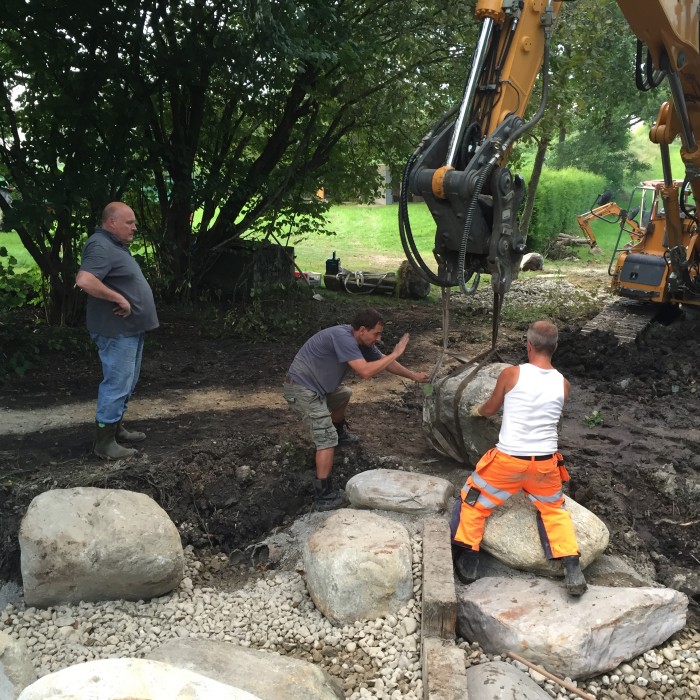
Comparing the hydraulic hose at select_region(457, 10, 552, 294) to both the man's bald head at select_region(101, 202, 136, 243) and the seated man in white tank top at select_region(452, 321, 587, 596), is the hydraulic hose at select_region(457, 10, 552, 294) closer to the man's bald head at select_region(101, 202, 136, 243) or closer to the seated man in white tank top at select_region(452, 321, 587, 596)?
the seated man in white tank top at select_region(452, 321, 587, 596)

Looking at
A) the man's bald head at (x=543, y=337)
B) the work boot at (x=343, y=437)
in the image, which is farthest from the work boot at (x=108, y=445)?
the man's bald head at (x=543, y=337)

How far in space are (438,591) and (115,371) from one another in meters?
2.96

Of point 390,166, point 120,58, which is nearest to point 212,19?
point 120,58

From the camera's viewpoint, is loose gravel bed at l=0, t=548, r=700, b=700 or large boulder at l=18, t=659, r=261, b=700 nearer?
large boulder at l=18, t=659, r=261, b=700

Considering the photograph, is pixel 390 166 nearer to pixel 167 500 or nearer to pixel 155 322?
pixel 155 322

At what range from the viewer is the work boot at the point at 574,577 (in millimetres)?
4082

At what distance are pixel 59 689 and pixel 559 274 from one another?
1675 centimetres

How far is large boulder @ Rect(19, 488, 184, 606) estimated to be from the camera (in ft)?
13.7

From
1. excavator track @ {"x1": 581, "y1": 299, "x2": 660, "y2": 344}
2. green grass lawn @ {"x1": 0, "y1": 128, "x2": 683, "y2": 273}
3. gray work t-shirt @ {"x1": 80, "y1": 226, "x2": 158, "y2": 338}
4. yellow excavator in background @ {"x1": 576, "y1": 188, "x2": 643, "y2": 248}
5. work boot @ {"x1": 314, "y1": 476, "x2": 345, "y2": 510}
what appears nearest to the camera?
gray work t-shirt @ {"x1": 80, "y1": 226, "x2": 158, "y2": 338}

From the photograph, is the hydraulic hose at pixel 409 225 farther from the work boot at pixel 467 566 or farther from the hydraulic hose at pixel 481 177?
the work boot at pixel 467 566

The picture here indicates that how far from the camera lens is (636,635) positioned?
12.9 feet

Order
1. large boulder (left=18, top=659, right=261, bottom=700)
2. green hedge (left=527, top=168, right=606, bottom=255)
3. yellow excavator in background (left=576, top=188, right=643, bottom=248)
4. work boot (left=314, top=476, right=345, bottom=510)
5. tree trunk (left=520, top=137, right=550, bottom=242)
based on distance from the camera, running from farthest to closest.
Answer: green hedge (left=527, top=168, right=606, bottom=255) → tree trunk (left=520, top=137, right=550, bottom=242) → yellow excavator in background (left=576, top=188, right=643, bottom=248) → work boot (left=314, top=476, right=345, bottom=510) → large boulder (left=18, top=659, right=261, bottom=700)

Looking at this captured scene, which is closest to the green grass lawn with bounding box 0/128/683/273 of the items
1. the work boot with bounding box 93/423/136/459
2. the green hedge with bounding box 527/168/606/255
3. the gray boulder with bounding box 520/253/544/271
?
the green hedge with bounding box 527/168/606/255

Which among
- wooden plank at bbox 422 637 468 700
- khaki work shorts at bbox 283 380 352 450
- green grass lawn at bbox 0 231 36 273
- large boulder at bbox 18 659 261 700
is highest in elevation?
green grass lawn at bbox 0 231 36 273
